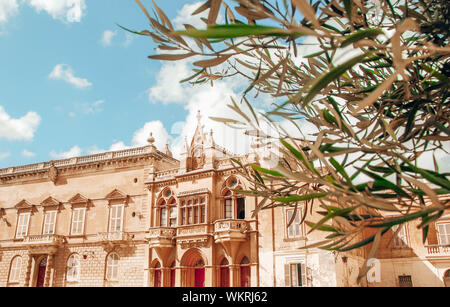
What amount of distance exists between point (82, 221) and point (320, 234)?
661 inches

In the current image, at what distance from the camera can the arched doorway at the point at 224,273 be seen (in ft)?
69.1

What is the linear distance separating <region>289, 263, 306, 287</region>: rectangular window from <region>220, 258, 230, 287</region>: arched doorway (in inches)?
142

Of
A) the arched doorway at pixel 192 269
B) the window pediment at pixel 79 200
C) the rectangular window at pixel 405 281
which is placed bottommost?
the rectangular window at pixel 405 281

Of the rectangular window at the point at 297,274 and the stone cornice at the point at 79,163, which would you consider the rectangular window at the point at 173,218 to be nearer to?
the stone cornice at the point at 79,163

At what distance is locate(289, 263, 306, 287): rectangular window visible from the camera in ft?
62.5

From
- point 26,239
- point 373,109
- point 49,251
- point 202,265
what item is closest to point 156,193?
point 202,265

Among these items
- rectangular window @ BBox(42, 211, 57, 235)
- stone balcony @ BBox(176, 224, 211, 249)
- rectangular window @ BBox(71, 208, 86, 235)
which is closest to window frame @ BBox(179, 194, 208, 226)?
stone balcony @ BBox(176, 224, 211, 249)

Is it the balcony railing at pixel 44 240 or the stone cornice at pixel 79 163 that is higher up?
the stone cornice at pixel 79 163

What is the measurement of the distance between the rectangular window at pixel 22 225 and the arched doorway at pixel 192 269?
1431cm

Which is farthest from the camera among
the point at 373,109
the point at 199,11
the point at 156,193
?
the point at 156,193

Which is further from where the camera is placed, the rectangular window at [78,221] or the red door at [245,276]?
the rectangular window at [78,221]

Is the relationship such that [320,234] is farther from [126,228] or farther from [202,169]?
[126,228]

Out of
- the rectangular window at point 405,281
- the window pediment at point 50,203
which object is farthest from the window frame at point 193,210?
the rectangular window at point 405,281

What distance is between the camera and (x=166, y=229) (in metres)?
23.3
